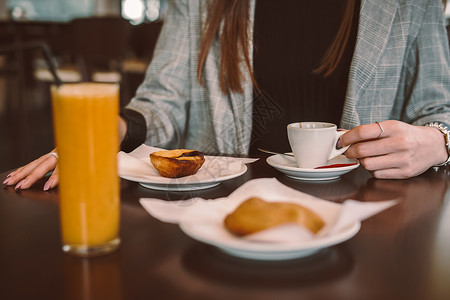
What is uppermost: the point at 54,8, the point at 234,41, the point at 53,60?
the point at 54,8

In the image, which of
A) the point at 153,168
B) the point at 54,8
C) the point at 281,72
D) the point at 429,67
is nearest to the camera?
the point at 153,168

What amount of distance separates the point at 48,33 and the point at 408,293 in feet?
13.6

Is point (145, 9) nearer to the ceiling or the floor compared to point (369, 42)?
nearer to the ceiling

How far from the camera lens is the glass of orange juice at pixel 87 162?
435mm

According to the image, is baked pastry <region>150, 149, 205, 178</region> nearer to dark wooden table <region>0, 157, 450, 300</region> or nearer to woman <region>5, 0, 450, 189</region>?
dark wooden table <region>0, 157, 450, 300</region>

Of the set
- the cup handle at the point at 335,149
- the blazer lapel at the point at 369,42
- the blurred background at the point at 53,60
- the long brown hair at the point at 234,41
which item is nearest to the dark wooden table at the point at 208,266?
the cup handle at the point at 335,149

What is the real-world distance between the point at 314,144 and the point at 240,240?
388 millimetres

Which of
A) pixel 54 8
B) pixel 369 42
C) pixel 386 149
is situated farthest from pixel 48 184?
pixel 54 8

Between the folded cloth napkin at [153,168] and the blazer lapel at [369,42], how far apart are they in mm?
→ 433

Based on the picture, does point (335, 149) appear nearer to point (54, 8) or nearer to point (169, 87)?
point (169, 87)

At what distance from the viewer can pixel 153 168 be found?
2.70 ft

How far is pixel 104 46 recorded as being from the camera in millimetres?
3684

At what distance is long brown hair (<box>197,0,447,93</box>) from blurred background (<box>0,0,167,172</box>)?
1.66 metres

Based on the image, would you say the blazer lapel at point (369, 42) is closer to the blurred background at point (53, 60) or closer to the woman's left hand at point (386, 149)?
the woman's left hand at point (386, 149)
